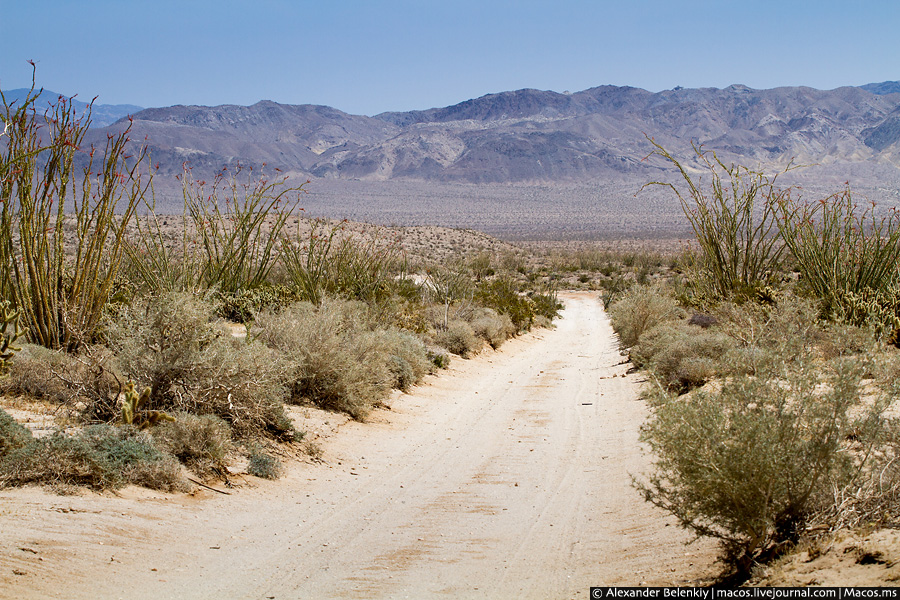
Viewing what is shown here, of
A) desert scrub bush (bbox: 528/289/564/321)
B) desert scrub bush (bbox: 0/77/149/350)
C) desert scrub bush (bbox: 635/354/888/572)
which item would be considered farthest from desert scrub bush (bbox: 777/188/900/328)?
desert scrub bush (bbox: 528/289/564/321)

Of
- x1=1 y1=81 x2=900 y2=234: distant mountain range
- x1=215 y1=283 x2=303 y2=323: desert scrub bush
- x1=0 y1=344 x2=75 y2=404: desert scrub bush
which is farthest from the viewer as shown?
x1=1 y1=81 x2=900 y2=234: distant mountain range

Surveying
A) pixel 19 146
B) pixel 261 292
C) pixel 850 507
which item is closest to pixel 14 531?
pixel 850 507

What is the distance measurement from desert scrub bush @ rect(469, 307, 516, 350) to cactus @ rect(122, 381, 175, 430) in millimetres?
13955

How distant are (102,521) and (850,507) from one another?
5321mm

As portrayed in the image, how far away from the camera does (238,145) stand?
17362 cm

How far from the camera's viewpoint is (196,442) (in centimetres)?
743

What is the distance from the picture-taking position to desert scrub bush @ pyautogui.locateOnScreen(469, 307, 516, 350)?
2152 centimetres

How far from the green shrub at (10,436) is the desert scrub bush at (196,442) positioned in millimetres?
1154

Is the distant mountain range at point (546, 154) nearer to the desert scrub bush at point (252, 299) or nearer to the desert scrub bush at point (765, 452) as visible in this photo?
the desert scrub bush at point (252, 299)

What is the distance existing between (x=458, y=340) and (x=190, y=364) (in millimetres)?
11357

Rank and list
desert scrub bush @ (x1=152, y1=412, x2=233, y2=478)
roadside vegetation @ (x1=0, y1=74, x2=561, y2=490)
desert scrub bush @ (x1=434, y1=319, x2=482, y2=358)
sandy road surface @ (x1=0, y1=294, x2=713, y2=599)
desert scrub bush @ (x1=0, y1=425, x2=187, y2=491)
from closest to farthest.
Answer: sandy road surface @ (x1=0, y1=294, x2=713, y2=599), desert scrub bush @ (x1=0, y1=425, x2=187, y2=491), roadside vegetation @ (x1=0, y1=74, x2=561, y2=490), desert scrub bush @ (x1=152, y1=412, x2=233, y2=478), desert scrub bush @ (x1=434, y1=319, x2=482, y2=358)

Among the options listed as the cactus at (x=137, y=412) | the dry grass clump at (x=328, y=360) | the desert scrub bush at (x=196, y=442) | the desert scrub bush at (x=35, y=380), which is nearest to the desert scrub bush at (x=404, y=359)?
the dry grass clump at (x=328, y=360)

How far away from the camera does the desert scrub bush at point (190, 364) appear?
26.5ft

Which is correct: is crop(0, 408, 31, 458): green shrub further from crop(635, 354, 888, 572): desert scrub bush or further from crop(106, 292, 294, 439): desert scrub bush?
crop(635, 354, 888, 572): desert scrub bush
